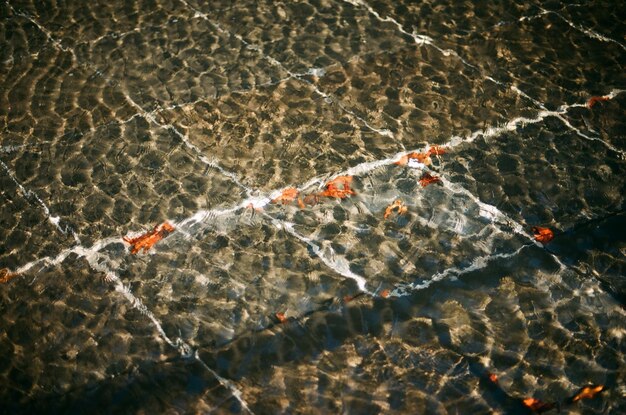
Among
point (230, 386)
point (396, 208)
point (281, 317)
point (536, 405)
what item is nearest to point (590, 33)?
point (396, 208)

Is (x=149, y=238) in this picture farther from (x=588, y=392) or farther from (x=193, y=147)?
(x=588, y=392)

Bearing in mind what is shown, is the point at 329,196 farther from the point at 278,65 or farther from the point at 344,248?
the point at 278,65

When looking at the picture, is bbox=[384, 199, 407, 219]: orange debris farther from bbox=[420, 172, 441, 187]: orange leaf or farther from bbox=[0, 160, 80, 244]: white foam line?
bbox=[0, 160, 80, 244]: white foam line

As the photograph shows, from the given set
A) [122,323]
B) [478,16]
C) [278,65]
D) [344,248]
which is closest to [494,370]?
[344,248]

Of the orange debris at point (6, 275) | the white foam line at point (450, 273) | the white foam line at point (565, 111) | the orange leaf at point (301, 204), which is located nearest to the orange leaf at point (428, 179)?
the white foam line at point (450, 273)

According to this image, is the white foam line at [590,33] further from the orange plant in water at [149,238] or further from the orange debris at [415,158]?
the orange plant in water at [149,238]

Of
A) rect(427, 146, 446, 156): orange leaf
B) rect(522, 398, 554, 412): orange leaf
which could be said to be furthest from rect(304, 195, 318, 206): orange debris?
rect(522, 398, 554, 412): orange leaf
